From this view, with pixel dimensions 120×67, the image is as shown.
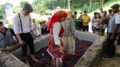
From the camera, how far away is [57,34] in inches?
161

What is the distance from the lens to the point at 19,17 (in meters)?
4.29

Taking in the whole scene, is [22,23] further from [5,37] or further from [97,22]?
[97,22]

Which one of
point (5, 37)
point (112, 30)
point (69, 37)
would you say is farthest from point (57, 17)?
point (112, 30)

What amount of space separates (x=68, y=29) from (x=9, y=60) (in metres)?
1.68

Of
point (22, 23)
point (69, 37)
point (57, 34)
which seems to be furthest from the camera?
point (69, 37)

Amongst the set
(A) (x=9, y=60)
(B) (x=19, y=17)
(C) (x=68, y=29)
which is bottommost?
(A) (x=9, y=60)

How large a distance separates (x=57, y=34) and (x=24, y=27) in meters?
0.76

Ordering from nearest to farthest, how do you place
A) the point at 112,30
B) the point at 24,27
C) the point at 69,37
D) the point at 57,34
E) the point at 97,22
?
the point at 57,34 < the point at 24,27 < the point at 69,37 < the point at 112,30 < the point at 97,22

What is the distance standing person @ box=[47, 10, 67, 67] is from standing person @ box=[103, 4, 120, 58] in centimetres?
154

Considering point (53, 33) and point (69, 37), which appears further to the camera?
point (69, 37)

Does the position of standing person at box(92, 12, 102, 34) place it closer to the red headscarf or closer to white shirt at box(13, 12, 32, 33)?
white shirt at box(13, 12, 32, 33)

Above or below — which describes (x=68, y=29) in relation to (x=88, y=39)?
above

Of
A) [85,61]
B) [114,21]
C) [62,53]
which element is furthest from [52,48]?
[114,21]

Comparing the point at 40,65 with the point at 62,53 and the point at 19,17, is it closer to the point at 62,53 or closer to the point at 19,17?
the point at 62,53
